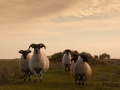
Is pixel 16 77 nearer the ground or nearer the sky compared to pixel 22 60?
nearer the ground

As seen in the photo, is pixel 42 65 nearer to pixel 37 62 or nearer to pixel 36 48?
pixel 37 62

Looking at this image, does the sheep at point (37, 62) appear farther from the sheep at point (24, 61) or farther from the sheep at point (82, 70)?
the sheep at point (82, 70)

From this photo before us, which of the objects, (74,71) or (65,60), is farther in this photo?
(65,60)

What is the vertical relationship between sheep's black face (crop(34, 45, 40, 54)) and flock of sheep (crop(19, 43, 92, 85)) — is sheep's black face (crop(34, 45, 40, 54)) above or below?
above

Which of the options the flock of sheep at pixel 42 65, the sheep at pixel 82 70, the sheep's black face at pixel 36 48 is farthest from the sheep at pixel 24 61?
the sheep at pixel 82 70

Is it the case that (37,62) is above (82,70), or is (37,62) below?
above

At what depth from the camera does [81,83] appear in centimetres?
1677

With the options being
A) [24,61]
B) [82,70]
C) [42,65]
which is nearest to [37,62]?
[42,65]

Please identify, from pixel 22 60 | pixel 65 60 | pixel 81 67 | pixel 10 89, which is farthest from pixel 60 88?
pixel 65 60

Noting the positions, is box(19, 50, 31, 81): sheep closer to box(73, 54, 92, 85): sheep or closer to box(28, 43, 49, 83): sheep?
box(28, 43, 49, 83): sheep

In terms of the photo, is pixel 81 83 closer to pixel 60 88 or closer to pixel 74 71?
pixel 74 71

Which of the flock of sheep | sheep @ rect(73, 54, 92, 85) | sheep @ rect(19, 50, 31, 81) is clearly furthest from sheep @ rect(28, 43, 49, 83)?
sheep @ rect(73, 54, 92, 85)

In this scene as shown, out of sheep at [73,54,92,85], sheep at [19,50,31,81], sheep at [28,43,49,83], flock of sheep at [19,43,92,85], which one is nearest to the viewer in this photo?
sheep at [73,54,92,85]

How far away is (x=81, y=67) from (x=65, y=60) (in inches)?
Answer: 535
